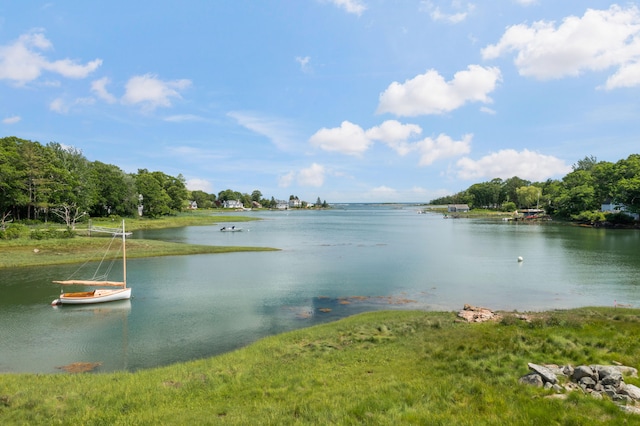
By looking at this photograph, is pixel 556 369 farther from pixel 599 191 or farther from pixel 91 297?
pixel 599 191

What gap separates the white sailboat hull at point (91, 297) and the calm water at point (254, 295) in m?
0.62

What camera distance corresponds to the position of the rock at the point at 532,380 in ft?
32.8

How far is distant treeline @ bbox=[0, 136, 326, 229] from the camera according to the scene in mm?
69062

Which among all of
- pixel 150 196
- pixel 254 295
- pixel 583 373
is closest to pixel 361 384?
pixel 583 373

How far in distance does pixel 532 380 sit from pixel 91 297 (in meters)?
27.4

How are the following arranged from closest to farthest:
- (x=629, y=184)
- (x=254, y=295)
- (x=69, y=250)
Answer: (x=254, y=295) < (x=69, y=250) < (x=629, y=184)

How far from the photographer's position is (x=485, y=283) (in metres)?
34.1

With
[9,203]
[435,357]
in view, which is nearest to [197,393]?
[435,357]

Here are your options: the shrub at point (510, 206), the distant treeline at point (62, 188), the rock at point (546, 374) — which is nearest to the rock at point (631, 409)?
the rock at point (546, 374)

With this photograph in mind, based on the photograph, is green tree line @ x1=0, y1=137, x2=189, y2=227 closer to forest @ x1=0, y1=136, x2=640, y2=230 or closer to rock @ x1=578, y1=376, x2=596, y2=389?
forest @ x1=0, y1=136, x2=640, y2=230

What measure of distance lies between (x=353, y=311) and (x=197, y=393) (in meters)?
14.8

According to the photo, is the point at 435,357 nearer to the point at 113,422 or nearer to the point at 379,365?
the point at 379,365

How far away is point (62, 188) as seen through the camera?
77.0 m

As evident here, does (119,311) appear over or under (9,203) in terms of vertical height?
under
